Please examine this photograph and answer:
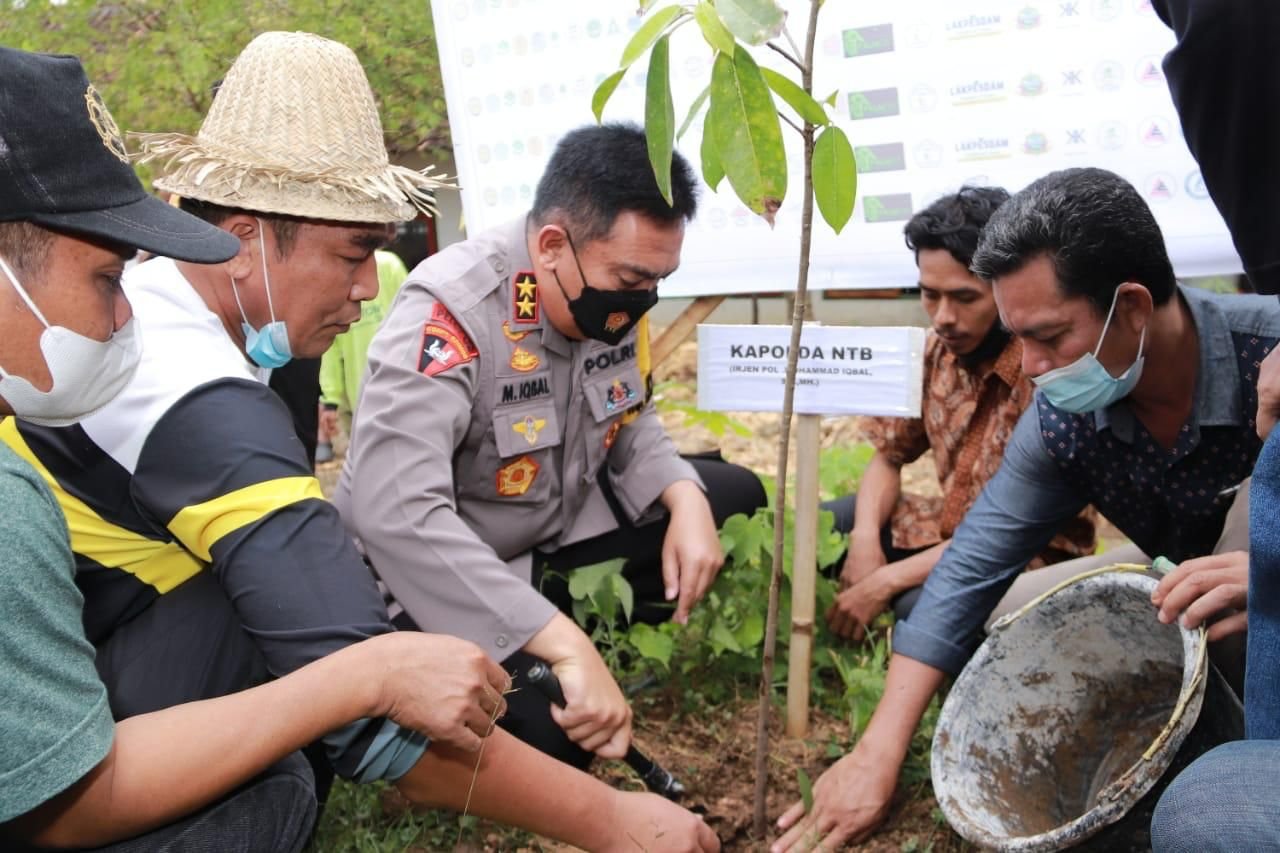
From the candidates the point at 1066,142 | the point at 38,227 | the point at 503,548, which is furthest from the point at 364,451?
the point at 1066,142

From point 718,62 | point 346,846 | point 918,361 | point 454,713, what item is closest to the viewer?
point 718,62

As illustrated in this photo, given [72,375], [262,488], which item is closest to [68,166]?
[72,375]

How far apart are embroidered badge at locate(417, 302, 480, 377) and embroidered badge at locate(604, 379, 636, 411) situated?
46 cm

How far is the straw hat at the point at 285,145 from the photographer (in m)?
2.16

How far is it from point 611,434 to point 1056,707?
1330 mm

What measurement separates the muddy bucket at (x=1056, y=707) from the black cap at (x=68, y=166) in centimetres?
162

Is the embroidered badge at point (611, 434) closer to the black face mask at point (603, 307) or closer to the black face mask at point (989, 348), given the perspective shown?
the black face mask at point (603, 307)

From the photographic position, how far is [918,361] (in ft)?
8.45

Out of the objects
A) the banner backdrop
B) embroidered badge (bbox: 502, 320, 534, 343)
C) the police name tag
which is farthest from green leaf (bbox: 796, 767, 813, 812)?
the banner backdrop

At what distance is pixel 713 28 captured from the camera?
1317 millimetres

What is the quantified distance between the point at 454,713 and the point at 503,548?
46.9 inches

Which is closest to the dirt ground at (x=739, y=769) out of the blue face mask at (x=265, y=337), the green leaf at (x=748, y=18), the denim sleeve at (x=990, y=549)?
the denim sleeve at (x=990, y=549)

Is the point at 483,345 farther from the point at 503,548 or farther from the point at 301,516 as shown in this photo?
the point at 301,516

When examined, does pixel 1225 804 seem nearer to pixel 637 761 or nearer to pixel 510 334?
pixel 637 761
